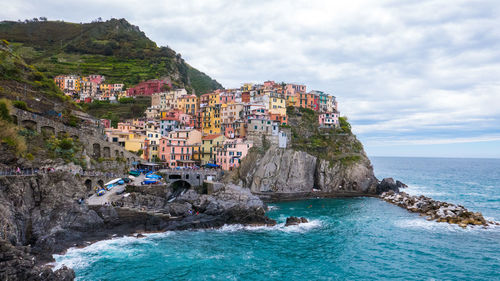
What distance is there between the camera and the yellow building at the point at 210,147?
68.1 metres

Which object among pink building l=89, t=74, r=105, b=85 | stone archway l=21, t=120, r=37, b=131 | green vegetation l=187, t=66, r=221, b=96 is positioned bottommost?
stone archway l=21, t=120, r=37, b=131

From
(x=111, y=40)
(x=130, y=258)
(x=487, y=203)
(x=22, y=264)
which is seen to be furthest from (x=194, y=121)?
(x=111, y=40)

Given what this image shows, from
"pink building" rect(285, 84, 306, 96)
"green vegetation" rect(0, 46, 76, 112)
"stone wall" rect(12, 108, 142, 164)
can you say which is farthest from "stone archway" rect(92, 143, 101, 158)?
"pink building" rect(285, 84, 306, 96)

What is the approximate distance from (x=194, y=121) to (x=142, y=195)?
4386 centimetres

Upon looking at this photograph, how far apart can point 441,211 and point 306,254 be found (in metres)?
28.6

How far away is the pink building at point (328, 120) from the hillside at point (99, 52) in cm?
6643

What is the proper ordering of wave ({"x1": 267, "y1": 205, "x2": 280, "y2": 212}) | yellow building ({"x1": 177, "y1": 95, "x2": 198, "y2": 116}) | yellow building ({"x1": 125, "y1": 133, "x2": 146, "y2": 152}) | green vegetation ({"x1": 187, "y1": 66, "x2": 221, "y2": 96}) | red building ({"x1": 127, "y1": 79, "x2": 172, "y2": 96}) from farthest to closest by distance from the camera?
green vegetation ({"x1": 187, "y1": 66, "x2": 221, "y2": 96}) < red building ({"x1": 127, "y1": 79, "x2": 172, "y2": 96}) < yellow building ({"x1": 177, "y1": 95, "x2": 198, "y2": 116}) < yellow building ({"x1": 125, "y1": 133, "x2": 146, "y2": 152}) < wave ({"x1": 267, "y1": 205, "x2": 280, "y2": 212})

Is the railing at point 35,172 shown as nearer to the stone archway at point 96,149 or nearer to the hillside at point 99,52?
the stone archway at point 96,149

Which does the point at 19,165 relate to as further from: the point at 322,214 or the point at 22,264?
the point at 322,214

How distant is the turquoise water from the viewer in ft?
90.7

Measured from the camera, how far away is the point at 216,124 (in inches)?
3140

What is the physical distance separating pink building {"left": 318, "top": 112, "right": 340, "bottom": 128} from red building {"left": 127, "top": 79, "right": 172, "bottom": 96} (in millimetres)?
59663

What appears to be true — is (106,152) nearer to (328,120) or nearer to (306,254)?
(306,254)

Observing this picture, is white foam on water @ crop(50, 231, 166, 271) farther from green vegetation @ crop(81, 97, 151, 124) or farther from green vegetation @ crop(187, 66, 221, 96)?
green vegetation @ crop(187, 66, 221, 96)
